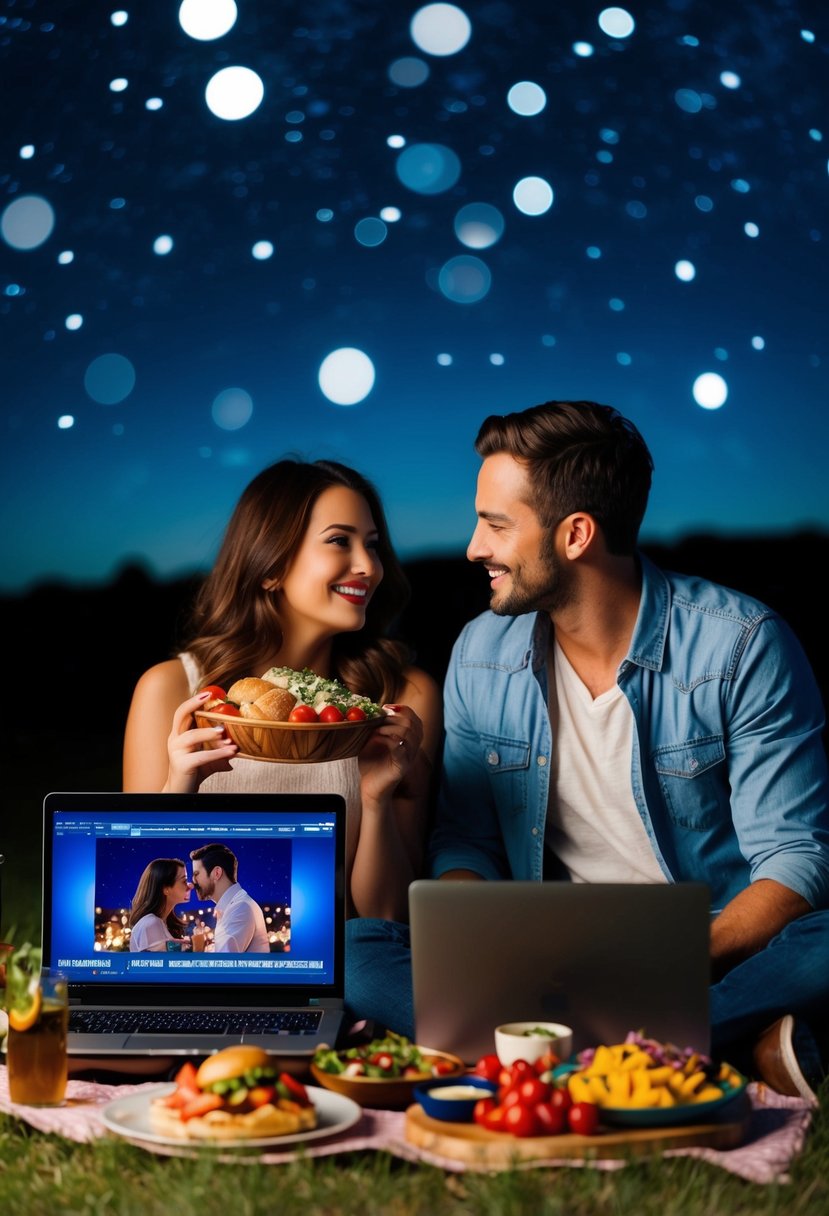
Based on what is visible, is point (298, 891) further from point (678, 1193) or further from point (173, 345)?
point (173, 345)

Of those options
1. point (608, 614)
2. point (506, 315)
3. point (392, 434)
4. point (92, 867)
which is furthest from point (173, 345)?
point (92, 867)

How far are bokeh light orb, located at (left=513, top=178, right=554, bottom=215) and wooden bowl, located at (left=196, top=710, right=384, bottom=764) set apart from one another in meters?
2.03

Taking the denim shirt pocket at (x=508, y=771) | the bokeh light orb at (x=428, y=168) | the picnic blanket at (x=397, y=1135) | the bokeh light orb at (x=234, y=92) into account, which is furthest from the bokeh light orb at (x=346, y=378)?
the picnic blanket at (x=397, y=1135)

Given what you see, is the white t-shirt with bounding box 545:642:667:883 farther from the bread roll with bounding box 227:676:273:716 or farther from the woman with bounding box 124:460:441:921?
the bread roll with bounding box 227:676:273:716

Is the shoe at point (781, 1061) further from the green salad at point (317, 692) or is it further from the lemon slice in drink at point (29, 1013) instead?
the lemon slice in drink at point (29, 1013)

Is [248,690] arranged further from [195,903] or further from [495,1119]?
[495,1119]

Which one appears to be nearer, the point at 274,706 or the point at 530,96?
the point at 274,706

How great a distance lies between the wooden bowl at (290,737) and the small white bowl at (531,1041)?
683 mm

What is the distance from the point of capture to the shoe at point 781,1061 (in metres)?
2.32

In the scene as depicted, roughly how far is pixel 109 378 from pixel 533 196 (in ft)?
4.54

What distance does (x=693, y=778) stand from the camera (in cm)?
292

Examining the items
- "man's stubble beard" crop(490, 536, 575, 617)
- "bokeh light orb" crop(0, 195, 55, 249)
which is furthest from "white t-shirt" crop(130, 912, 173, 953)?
"bokeh light orb" crop(0, 195, 55, 249)

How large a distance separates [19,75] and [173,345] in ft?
3.10

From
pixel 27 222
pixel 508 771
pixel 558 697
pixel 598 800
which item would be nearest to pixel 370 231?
pixel 27 222
